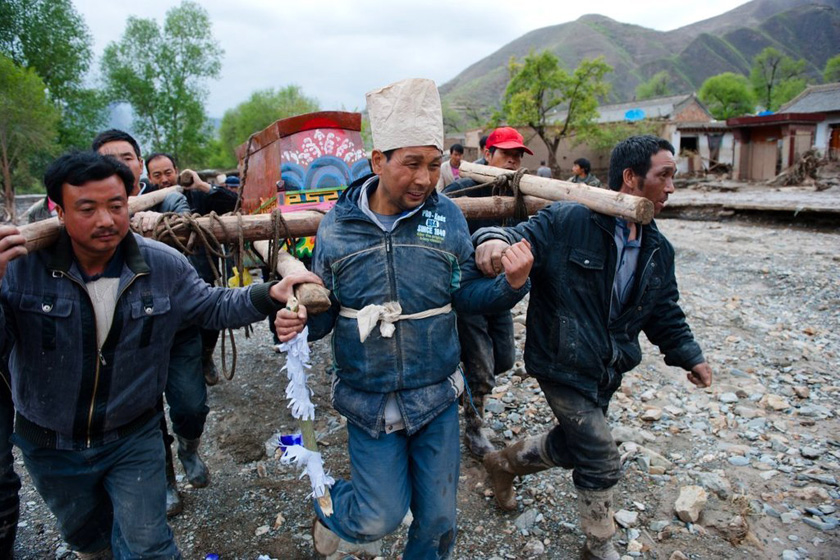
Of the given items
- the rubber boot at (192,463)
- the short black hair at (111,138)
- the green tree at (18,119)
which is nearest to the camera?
the rubber boot at (192,463)

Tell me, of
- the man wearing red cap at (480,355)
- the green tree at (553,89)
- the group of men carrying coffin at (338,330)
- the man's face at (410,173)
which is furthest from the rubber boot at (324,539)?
the green tree at (553,89)

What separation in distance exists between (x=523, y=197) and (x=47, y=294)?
9.21 feet

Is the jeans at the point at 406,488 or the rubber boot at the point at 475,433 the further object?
the rubber boot at the point at 475,433

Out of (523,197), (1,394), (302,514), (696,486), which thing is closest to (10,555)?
(1,394)

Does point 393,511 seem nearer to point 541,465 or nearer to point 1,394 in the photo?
point 541,465

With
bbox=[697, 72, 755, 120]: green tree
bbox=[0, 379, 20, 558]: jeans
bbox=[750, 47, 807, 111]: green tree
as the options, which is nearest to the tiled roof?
bbox=[697, 72, 755, 120]: green tree

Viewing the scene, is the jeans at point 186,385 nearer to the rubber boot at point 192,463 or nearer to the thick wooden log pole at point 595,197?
the rubber boot at point 192,463

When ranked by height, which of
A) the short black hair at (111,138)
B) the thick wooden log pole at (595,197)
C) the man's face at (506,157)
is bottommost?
the thick wooden log pole at (595,197)

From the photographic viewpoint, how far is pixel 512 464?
10.1 feet

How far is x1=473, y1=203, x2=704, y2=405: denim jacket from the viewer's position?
2.64 meters

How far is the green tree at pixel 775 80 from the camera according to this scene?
59.4 meters

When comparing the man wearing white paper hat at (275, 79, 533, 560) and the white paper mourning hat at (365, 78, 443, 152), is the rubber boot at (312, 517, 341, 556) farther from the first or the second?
the white paper mourning hat at (365, 78, 443, 152)

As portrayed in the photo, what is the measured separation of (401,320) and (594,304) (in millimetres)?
1042

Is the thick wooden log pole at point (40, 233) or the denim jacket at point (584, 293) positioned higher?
the thick wooden log pole at point (40, 233)
